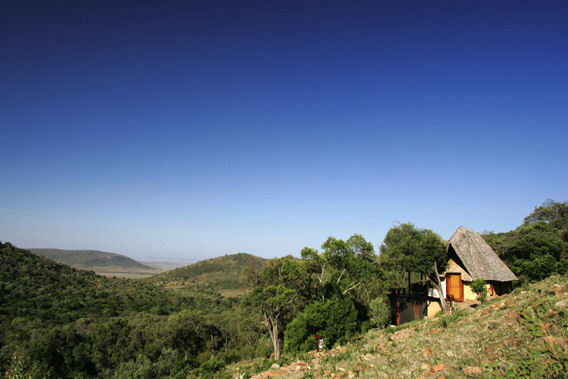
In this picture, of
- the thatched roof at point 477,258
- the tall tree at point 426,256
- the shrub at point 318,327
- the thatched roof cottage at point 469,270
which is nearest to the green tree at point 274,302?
the shrub at point 318,327

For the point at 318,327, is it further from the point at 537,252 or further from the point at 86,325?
the point at 86,325

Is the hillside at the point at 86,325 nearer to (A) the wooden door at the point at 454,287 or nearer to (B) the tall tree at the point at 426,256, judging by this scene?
(B) the tall tree at the point at 426,256

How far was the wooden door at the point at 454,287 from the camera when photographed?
769 inches

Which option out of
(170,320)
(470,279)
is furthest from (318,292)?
(170,320)

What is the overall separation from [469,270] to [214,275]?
90.5 m

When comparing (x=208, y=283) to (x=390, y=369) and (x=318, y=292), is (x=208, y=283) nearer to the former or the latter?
(x=318, y=292)

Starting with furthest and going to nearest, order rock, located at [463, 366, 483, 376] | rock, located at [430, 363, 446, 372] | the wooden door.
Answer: the wooden door, rock, located at [430, 363, 446, 372], rock, located at [463, 366, 483, 376]

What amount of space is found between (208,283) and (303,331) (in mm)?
77847

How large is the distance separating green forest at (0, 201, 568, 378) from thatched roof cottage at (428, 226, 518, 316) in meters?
1.12

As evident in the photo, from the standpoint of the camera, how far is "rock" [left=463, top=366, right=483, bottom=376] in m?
5.08

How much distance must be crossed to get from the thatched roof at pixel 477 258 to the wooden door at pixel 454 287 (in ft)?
3.51

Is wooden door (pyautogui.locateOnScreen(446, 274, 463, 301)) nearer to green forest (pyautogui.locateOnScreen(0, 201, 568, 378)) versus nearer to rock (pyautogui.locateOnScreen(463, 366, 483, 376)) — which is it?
green forest (pyautogui.locateOnScreen(0, 201, 568, 378))

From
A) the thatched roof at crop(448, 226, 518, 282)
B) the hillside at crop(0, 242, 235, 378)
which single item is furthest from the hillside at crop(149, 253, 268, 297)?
the thatched roof at crop(448, 226, 518, 282)

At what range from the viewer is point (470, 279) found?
1908 cm
